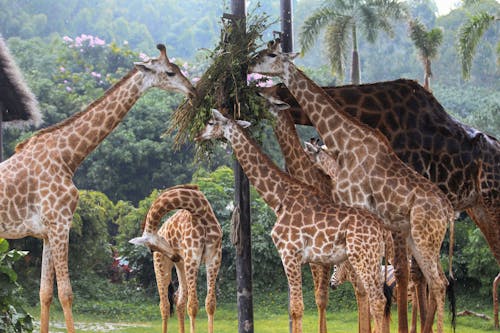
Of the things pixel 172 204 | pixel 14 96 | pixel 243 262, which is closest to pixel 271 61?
pixel 172 204

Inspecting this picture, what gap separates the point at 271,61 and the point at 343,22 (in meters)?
9.37

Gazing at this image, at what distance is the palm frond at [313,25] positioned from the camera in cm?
1681

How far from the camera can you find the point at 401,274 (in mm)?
8211

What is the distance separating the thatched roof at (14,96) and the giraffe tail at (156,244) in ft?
12.6

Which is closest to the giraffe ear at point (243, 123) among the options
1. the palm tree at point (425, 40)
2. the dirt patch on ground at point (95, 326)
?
the dirt patch on ground at point (95, 326)

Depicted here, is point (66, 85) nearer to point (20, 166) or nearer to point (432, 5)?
point (20, 166)

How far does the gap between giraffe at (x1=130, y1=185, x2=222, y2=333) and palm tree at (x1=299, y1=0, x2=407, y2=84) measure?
892 cm

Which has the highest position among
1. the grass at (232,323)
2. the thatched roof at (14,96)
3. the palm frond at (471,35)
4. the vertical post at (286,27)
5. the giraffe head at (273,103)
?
the palm frond at (471,35)

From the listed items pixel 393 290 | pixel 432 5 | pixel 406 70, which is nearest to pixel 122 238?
pixel 393 290

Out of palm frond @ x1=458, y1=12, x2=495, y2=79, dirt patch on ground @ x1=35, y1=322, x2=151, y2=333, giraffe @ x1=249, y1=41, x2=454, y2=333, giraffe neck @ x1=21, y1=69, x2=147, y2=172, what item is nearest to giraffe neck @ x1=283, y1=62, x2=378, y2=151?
giraffe @ x1=249, y1=41, x2=454, y2=333

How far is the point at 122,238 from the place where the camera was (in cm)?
1511

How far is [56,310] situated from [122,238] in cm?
222

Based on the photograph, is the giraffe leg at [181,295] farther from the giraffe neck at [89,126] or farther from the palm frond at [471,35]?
the palm frond at [471,35]

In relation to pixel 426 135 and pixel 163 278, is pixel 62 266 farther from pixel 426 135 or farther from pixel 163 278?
pixel 426 135
